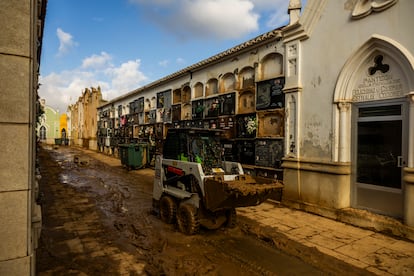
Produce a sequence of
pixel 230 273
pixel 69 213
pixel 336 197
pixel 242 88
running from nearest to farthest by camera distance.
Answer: pixel 230 273
pixel 336 197
pixel 69 213
pixel 242 88

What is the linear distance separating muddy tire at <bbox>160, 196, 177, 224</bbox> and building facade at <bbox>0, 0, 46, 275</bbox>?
3941mm

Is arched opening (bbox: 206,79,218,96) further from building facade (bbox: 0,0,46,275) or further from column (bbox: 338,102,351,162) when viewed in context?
building facade (bbox: 0,0,46,275)

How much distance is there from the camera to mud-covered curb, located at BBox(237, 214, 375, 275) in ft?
14.7

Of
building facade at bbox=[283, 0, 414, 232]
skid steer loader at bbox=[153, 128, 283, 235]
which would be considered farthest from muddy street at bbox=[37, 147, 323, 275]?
building facade at bbox=[283, 0, 414, 232]

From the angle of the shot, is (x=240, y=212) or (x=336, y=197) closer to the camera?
(x=336, y=197)

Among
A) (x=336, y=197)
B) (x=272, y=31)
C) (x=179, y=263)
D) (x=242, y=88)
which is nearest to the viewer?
(x=179, y=263)

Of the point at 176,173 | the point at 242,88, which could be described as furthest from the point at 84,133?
the point at 176,173

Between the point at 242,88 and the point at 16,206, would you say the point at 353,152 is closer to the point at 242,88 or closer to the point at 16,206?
the point at 242,88

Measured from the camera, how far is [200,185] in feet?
18.3

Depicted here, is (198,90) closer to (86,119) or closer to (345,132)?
(345,132)

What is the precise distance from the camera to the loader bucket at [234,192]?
16.3ft

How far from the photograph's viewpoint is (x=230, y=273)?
4.32m

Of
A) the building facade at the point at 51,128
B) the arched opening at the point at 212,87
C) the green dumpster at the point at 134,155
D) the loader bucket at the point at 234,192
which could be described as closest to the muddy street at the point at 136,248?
the loader bucket at the point at 234,192

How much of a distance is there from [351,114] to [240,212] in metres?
4.12
